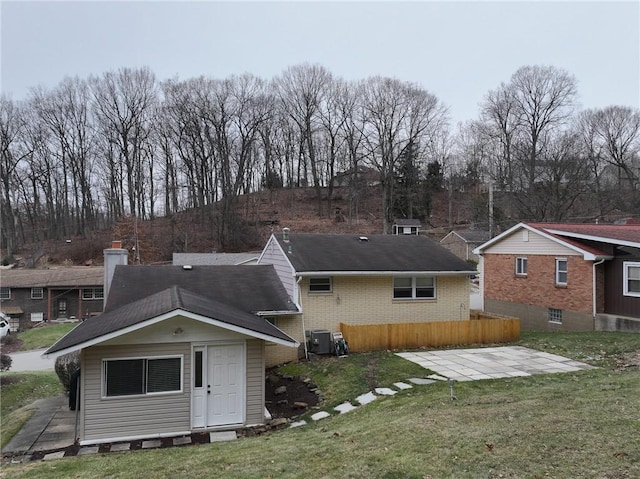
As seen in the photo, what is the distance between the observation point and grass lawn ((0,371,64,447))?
12.0 m

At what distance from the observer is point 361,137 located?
57219mm

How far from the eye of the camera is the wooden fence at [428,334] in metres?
16.9

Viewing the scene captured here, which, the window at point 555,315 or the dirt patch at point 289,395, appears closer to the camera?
the dirt patch at point 289,395

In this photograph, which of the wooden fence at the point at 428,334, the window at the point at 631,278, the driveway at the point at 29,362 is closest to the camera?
the wooden fence at the point at 428,334

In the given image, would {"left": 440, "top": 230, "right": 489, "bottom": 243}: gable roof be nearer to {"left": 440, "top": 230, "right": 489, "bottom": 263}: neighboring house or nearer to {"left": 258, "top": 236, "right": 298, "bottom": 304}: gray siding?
{"left": 440, "top": 230, "right": 489, "bottom": 263}: neighboring house

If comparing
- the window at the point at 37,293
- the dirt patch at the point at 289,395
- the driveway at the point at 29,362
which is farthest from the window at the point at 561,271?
the window at the point at 37,293

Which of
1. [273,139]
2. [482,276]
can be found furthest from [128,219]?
[482,276]

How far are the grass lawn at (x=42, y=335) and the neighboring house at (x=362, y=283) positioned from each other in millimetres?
16127

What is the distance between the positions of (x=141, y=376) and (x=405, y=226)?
151ft

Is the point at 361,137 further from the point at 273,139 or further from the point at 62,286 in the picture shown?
the point at 62,286

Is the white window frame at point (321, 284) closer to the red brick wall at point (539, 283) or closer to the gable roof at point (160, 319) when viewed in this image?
the gable roof at point (160, 319)

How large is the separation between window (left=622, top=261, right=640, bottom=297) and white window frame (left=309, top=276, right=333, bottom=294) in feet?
38.5

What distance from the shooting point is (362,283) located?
Answer: 18.2 meters

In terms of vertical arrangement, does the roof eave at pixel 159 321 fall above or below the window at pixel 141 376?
above
